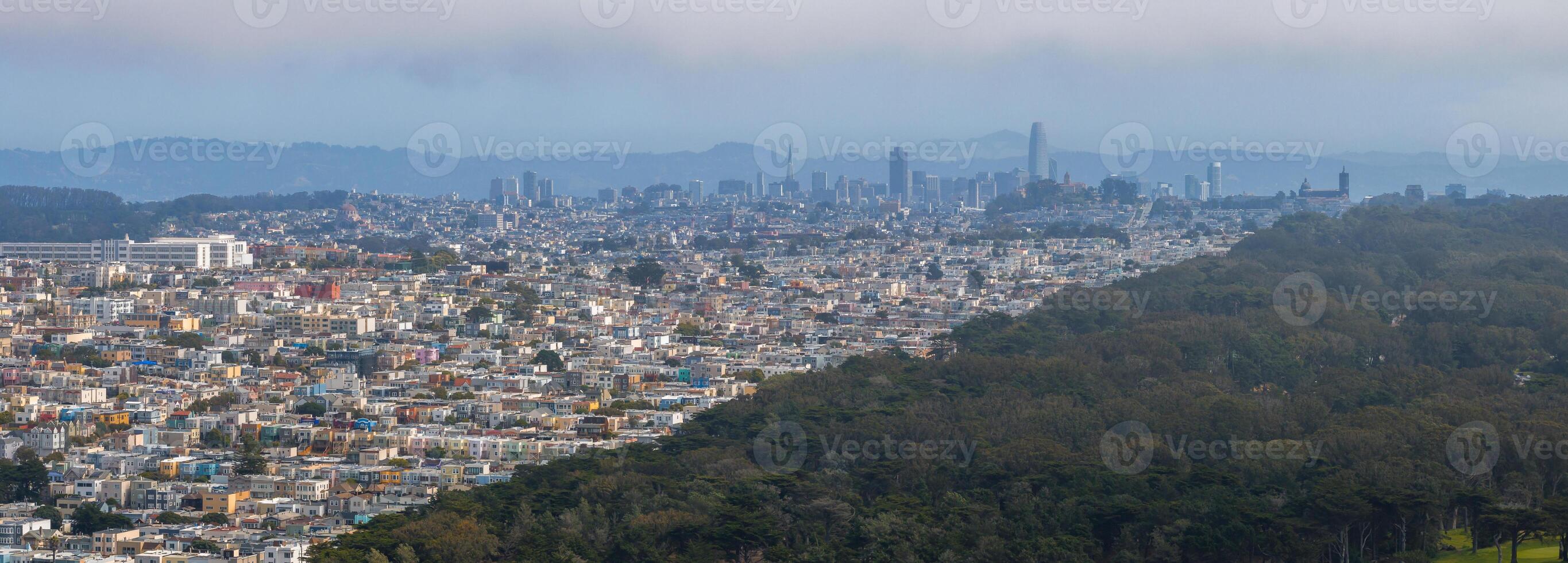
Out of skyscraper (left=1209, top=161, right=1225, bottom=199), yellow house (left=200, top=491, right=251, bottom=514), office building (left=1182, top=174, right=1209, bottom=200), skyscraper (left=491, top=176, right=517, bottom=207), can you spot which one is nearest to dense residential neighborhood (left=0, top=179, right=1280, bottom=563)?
yellow house (left=200, top=491, right=251, bottom=514)

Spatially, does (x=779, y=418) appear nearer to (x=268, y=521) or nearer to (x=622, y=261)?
(x=268, y=521)

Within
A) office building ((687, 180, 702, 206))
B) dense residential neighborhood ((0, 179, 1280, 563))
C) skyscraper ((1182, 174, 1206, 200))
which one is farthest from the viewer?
office building ((687, 180, 702, 206))

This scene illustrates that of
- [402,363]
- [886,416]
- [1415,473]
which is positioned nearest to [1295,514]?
[1415,473]

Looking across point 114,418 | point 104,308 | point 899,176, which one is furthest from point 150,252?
point 899,176

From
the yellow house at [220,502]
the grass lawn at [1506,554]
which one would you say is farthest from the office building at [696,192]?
the grass lawn at [1506,554]

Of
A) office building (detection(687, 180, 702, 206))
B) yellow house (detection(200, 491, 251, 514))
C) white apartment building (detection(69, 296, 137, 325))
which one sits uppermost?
office building (detection(687, 180, 702, 206))

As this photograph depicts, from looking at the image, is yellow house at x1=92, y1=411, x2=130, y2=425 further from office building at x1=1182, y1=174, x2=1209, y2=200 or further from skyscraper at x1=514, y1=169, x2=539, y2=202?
skyscraper at x1=514, y1=169, x2=539, y2=202

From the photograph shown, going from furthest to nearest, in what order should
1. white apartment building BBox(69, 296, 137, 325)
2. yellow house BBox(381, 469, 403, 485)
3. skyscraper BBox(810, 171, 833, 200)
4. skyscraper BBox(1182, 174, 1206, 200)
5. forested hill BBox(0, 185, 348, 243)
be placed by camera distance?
skyscraper BBox(810, 171, 833, 200)
skyscraper BBox(1182, 174, 1206, 200)
forested hill BBox(0, 185, 348, 243)
white apartment building BBox(69, 296, 137, 325)
yellow house BBox(381, 469, 403, 485)
